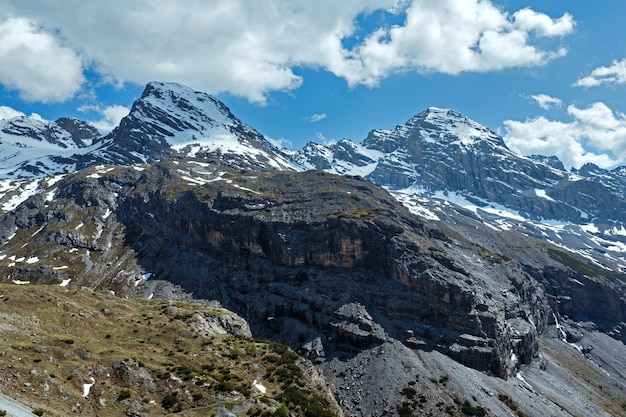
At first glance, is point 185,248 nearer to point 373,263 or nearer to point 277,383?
point 373,263

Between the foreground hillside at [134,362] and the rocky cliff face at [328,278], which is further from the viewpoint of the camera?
the rocky cliff face at [328,278]

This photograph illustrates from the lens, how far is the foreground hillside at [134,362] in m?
50.5

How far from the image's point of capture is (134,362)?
205 ft

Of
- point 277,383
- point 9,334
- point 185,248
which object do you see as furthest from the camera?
point 185,248

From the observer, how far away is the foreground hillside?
50.5 metres

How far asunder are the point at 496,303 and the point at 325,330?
68.6 metres

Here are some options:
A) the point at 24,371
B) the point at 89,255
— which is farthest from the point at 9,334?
the point at 89,255

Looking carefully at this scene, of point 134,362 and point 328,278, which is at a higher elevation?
point 328,278

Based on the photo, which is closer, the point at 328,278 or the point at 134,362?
the point at 134,362

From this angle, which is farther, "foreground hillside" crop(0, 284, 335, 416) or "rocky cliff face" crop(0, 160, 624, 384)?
"rocky cliff face" crop(0, 160, 624, 384)

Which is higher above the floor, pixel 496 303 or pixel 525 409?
pixel 496 303

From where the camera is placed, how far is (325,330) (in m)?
144

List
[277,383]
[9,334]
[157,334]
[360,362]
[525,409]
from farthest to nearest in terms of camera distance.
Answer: [360,362] → [525,409] → [157,334] → [277,383] → [9,334]

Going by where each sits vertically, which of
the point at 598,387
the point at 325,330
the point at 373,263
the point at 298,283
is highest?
the point at 373,263
